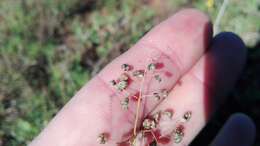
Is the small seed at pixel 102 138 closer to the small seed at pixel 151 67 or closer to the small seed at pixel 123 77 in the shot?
the small seed at pixel 123 77

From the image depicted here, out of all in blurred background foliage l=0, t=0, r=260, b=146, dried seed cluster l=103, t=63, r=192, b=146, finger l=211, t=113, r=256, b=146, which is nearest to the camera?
dried seed cluster l=103, t=63, r=192, b=146

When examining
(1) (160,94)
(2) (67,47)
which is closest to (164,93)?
(1) (160,94)

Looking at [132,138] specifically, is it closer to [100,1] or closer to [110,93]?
[110,93]

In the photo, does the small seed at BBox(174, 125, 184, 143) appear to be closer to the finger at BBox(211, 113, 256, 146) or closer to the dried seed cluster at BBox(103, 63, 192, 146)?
the dried seed cluster at BBox(103, 63, 192, 146)

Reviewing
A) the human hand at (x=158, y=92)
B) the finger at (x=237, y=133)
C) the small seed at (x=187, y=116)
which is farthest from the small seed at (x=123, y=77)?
the finger at (x=237, y=133)

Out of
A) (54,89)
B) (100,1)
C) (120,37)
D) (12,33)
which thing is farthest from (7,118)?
(100,1)

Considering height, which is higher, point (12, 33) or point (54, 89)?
point (12, 33)

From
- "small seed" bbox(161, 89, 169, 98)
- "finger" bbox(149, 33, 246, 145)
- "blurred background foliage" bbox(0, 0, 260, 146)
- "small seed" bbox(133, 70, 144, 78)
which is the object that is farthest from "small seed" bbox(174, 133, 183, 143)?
"blurred background foliage" bbox(0, 0, 260, 146)
